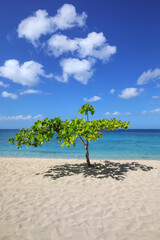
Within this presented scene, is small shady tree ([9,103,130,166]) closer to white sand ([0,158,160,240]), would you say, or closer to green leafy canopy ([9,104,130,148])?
green leafy canopy ([9,104,130,148])

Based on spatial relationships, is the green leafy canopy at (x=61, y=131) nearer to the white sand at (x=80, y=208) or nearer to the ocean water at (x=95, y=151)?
the white sand at (x=80, y=208)

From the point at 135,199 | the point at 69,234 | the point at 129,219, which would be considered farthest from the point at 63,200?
the point at 135,199

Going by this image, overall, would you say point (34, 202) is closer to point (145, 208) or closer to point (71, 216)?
point (71, 216)

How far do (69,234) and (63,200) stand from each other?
5.76 feet

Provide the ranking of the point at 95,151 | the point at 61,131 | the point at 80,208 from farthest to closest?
the point at 95,151, the point at 61,131, the point at 80,208

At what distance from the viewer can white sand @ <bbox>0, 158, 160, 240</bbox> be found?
357 cm

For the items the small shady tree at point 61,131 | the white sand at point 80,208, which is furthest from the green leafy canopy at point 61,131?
the white sand at point 80,208

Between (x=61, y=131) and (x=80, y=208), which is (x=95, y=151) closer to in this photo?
(x=61, y=131)

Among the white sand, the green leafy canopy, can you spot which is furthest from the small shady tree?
the white sand

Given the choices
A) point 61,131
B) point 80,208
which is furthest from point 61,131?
point 80,208

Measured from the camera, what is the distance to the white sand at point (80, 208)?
357cm

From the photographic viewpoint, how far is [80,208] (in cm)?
467

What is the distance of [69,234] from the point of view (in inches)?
138

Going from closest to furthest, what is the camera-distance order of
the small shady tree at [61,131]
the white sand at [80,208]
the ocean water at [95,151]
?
the white sand at [80,208] → the small shady tree at [61,131] → the ocean water at [95,151]
